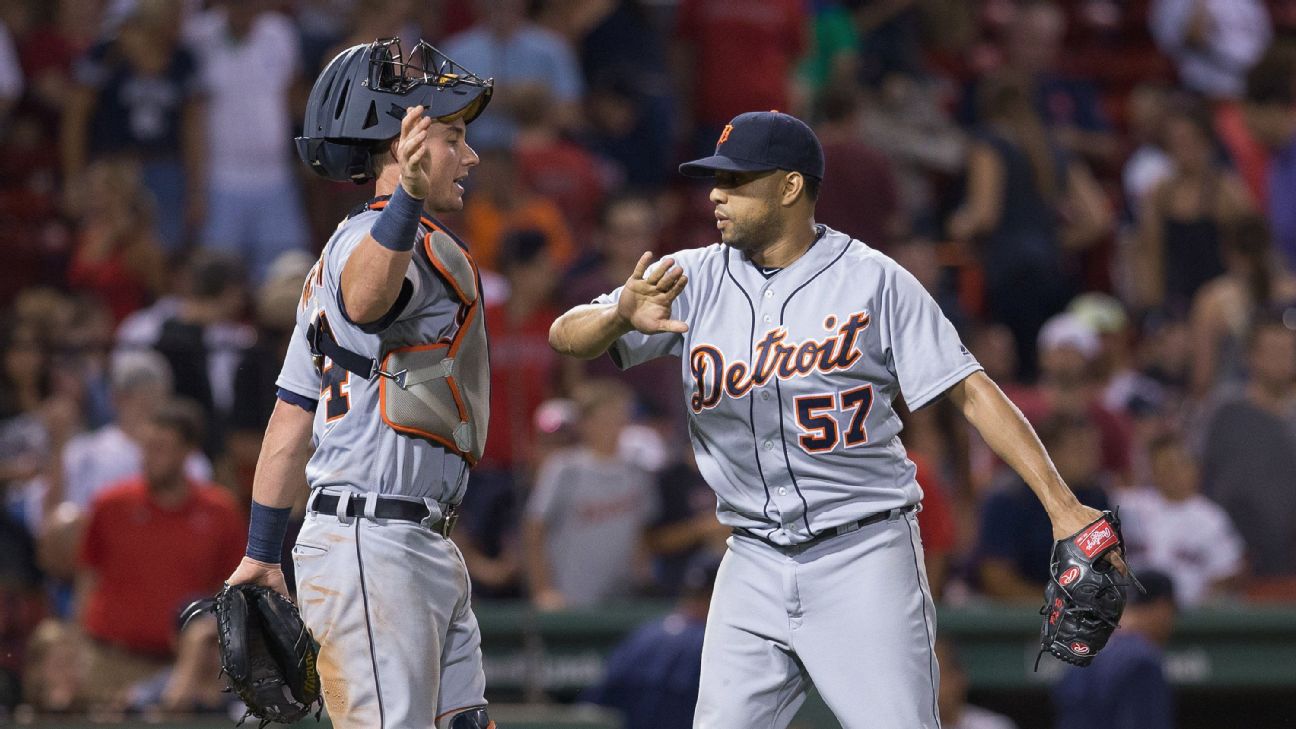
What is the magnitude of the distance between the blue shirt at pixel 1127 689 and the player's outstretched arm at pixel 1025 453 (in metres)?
3.03

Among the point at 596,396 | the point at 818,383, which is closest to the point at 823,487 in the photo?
the point at 818,383

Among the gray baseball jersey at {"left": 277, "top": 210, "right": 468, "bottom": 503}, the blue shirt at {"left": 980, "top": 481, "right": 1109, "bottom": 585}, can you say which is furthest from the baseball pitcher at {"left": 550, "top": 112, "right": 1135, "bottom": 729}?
the blue shirt at {"left": 980, "top": 481, "right": 1109, "bottom": 585}

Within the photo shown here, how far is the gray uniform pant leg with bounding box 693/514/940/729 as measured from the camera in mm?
3982

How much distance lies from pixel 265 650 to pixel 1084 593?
164cm

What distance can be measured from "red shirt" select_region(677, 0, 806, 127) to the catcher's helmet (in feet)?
20.2

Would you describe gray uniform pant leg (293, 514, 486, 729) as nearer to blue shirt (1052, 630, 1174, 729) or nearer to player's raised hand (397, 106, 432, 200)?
player's raised hand (397, 106, 432, 200)

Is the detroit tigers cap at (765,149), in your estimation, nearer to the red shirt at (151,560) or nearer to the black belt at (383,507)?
the black belt at (383,507)

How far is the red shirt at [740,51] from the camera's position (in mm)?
10141

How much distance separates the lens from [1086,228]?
35.1 ft

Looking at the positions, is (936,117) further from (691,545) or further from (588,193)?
(691,545)

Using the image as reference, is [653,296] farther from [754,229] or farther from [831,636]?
[831,636]

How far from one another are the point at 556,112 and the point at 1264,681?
433 cm

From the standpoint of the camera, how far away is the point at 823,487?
4094 mm

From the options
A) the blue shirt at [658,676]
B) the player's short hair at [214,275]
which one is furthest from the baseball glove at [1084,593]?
the player's short hair at [214,275]
